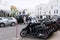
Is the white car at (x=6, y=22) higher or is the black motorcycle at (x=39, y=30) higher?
the black motorcycle at (x=39, y=30)

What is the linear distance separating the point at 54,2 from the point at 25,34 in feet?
183

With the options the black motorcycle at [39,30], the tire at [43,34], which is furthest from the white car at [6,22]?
the tire at [43,34]

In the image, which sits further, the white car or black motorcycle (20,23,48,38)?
the white car

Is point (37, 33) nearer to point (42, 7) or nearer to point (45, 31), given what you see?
point (45, 31)

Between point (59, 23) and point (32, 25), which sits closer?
point (32, 25)

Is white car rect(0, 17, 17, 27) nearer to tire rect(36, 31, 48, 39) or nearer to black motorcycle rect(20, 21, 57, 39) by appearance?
black motorcycle rect(20, 21, 57, 39)

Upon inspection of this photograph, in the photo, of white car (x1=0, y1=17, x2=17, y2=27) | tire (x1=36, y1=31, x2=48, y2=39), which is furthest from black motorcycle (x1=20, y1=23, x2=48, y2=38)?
white car (x1=0, y1=17, x2=17, y2=27)

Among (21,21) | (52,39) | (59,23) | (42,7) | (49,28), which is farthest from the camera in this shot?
(42,7)

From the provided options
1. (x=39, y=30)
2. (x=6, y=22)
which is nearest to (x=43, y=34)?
(x=39, y=30)

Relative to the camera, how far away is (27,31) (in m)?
12.8

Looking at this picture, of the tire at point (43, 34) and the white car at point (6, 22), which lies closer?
the tire at point (43, 34)

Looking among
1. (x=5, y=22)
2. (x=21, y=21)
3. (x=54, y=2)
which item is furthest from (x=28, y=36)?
(x=54, y=2)

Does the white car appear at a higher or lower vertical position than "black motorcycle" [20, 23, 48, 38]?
lower

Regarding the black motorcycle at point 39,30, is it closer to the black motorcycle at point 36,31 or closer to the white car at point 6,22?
the black motorcycle at point 36,31
